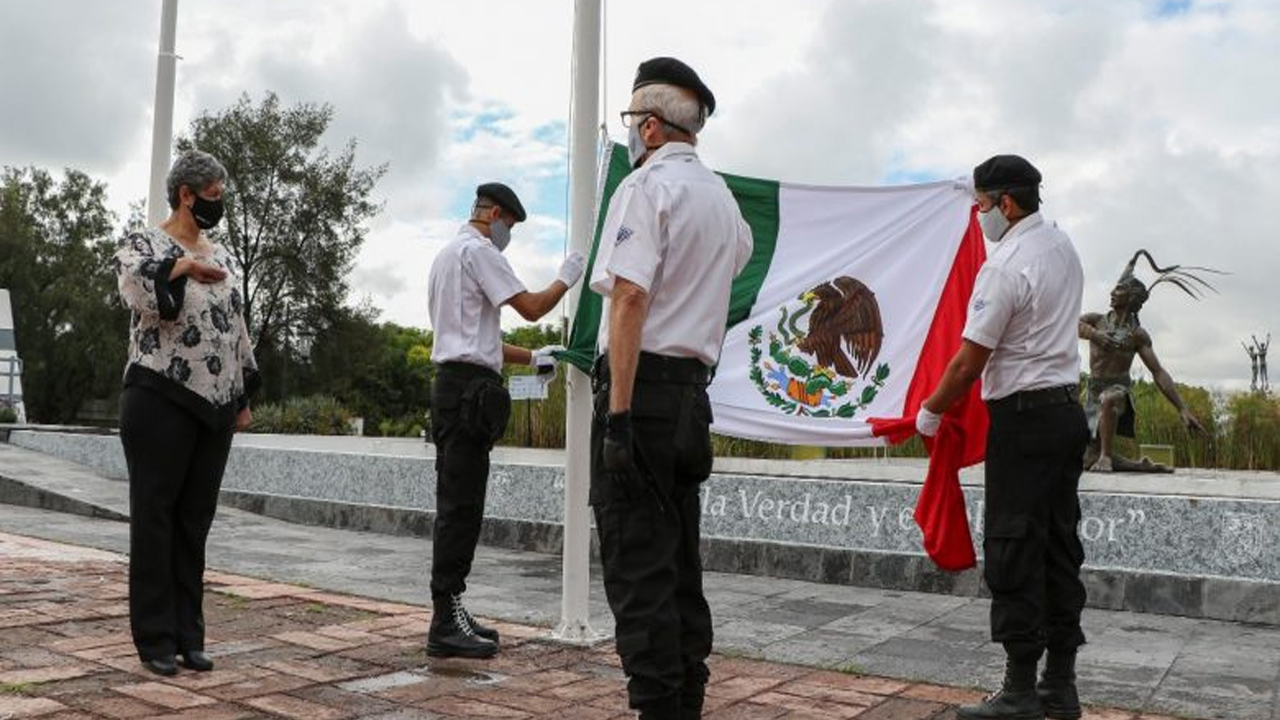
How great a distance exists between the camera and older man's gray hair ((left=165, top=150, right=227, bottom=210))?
434cm

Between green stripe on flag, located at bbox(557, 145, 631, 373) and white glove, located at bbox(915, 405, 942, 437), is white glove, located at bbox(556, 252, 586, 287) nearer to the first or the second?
green stripe on flag, located at bbox(557, 145, 631, 373)

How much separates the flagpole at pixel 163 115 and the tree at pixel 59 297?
34582 millimetres

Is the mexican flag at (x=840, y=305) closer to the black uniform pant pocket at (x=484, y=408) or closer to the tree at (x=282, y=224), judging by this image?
the black uniform pant pocket at (x=484, y=408)

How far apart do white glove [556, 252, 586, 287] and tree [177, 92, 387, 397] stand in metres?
33.5

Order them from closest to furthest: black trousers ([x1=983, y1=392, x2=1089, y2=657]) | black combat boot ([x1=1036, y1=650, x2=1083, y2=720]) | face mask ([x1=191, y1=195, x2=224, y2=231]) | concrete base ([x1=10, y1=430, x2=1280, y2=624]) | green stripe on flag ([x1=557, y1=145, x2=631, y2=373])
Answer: black trousers ([x1=983, y1=392, x2=1089, y2=657]) < black combat boot ([x1=1036, y1=650, x2=1083, y2=720]) < face mask ([x1=191, y1=195, x2=224, y2=231]) < green stripe on flag ([x1=557, y1=145, x2=631, y2=373]) < concrete base ([x1=10, y1=430, x2=1280, y2=624])

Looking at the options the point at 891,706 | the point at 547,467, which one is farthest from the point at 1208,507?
the point at 547,467

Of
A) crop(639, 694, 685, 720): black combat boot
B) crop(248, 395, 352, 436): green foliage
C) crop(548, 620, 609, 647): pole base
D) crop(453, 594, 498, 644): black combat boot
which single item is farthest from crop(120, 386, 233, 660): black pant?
crop(248, 395, 352, 436): green foliage

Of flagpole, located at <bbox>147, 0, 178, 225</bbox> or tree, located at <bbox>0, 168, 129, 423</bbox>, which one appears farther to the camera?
tree, located at <bbox>0, 168, 129, 423</bbox>

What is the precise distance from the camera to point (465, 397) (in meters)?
4.66

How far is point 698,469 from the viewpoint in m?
3.21

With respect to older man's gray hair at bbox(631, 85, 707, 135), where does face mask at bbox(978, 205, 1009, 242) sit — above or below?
below

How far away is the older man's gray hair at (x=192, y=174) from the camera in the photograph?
4344 millimetres

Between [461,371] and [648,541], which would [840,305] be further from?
[648,541]

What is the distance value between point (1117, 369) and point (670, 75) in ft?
17.7
